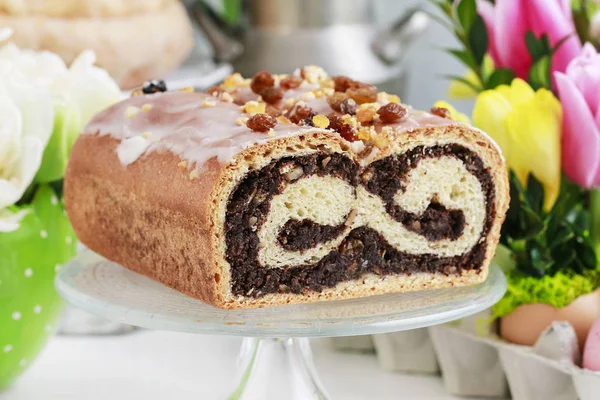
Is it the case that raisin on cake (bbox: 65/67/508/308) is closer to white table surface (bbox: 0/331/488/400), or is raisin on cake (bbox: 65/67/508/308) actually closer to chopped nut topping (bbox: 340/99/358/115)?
chopped nut topping (bbox: 340/99/358/115)

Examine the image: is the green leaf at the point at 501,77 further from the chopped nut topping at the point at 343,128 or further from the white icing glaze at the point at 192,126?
the chopped nut topping at the point at 343,128

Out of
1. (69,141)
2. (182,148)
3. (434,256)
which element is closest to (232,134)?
(182,148)

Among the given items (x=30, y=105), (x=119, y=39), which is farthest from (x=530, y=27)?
(x=119, y=39)

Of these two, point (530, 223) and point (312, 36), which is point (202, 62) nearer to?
point (312, 36)

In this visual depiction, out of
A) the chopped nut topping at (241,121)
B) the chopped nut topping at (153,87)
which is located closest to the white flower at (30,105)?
the chopped nut topping at (153,87)

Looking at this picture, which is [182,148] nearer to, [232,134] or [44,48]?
[232,134]

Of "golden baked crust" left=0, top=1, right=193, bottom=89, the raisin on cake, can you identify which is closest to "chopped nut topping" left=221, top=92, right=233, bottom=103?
the raisin on cake

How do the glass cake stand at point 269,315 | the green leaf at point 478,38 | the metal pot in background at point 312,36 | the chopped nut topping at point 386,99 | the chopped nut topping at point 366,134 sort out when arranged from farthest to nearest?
the metal pot in background at point 312,36 < the green leaf at point 478,38 < the chopped nut topping at point 386,99 < the chopped nut topping at point 366,134 < the glass cake stand at point 269,315
